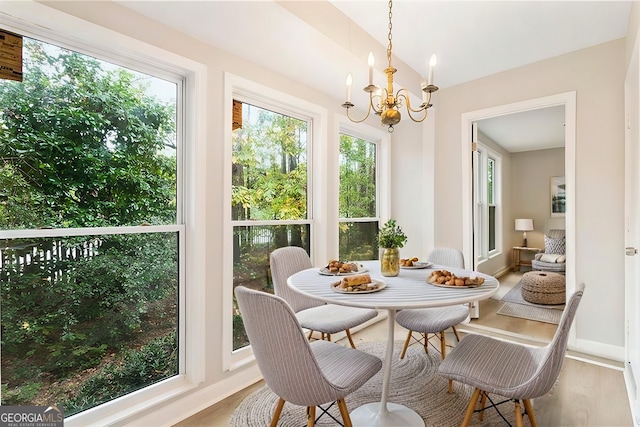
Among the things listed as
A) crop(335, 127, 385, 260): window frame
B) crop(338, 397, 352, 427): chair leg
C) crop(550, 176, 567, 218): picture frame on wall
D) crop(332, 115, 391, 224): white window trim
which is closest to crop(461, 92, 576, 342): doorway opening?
crop(332, 115, 391, 224): white window trim

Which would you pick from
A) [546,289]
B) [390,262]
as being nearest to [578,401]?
[390,262]

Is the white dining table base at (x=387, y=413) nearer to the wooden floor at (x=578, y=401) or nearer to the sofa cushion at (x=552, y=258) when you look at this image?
Answer: the wooden floor at (x=578, y=401)

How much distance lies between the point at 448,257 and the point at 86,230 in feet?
8.03

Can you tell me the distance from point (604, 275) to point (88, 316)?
365cm

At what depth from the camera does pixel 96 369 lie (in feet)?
5.73

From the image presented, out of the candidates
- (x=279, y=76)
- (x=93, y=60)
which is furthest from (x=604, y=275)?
(x=93, y=60)

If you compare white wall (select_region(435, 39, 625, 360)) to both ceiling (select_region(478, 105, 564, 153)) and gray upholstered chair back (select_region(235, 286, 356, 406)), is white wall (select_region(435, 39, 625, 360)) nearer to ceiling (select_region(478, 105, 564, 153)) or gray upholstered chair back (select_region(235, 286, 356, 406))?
ceiling (select_region(478, 105, 564, 153))

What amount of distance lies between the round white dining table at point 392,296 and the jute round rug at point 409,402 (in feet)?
0.42

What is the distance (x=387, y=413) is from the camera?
1823mm

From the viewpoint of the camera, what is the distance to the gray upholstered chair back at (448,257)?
261 cm

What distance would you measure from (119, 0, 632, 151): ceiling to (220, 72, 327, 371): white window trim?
195 mm

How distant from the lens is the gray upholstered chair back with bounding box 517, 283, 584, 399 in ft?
4.25

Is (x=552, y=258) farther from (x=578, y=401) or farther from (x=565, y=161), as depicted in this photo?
(x=578, y=401)

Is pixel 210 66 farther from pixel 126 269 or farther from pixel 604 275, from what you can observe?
pixel 604 275
